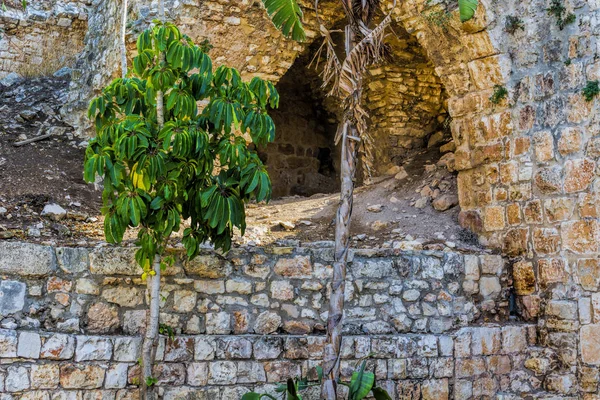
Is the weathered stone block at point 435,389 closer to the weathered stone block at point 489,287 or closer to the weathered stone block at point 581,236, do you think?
the weathered stone block at point 489,287

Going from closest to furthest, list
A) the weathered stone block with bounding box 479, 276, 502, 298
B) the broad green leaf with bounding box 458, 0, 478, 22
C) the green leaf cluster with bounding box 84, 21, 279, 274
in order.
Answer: the green leaf cluster with bounding box 84, 21, 279, 274 < the broad green leaf with bounding box 458, 0, 478, 22 < the weathered stone block with bounding box 479, 276, 502, 298

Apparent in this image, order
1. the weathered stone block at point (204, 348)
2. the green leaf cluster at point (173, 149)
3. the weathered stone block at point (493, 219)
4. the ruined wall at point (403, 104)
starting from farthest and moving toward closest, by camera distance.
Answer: the ruined wall at point (403, 104), the weathered stone block at point (493, 219), the weathered stone block at point (204, 348), the green leaf cluster at point (173, 149)

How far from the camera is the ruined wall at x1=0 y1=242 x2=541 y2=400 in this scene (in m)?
4.64

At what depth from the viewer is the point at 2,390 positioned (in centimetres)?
445

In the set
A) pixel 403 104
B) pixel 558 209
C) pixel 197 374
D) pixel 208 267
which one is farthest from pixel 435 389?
pixel 403 104

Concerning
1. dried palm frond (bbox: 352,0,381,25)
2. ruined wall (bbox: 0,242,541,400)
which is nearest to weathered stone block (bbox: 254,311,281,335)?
ruined wall (bbox: 0,242,541,400)

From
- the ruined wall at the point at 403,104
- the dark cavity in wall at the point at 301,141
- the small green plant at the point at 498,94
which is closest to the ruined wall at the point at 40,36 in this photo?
the dark cavity in wall at the point at 301,141

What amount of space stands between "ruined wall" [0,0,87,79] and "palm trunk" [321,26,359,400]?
6834mm

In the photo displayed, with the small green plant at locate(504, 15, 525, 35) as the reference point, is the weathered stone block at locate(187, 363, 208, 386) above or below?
below

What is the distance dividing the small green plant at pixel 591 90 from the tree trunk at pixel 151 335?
3.86m

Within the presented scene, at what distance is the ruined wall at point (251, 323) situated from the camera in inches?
183

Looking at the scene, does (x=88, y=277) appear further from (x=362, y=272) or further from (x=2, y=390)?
(x=362, y=272)

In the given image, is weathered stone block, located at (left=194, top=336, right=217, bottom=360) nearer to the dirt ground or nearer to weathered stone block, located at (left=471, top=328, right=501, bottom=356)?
the dirt ground

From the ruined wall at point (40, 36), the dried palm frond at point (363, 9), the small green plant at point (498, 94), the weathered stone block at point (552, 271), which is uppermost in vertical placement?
the ruined wall at point (40, 36)
